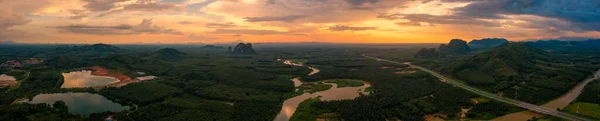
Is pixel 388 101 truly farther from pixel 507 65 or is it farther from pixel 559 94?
pixel 507 65

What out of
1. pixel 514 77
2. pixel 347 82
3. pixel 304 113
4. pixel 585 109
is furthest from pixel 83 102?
pixel 514 77

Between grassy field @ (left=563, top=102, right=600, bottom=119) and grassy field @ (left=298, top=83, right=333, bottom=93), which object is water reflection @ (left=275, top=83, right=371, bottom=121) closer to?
grassy field @ (left=298, top=83, right=333, bottom=93)

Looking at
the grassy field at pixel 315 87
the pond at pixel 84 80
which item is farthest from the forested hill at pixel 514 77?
the pond at pixel 84 80

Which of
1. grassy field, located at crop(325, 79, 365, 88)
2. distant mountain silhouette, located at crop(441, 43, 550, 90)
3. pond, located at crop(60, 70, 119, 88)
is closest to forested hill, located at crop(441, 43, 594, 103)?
distant mountain silhouette, located at crop(441, 43, 550, 90)

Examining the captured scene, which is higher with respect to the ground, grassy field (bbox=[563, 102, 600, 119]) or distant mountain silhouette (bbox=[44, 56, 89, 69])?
distant mountain silhouette (bbox=[44, 56, 89, 69])

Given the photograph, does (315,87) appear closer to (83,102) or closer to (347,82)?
(347,82)

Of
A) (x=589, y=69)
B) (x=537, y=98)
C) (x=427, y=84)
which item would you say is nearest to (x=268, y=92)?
(x=427, y=84)

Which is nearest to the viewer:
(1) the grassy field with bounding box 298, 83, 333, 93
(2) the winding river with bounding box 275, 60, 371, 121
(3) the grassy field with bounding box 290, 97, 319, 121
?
(3) the grassy field with bounding box 290, 97, 319, 121
